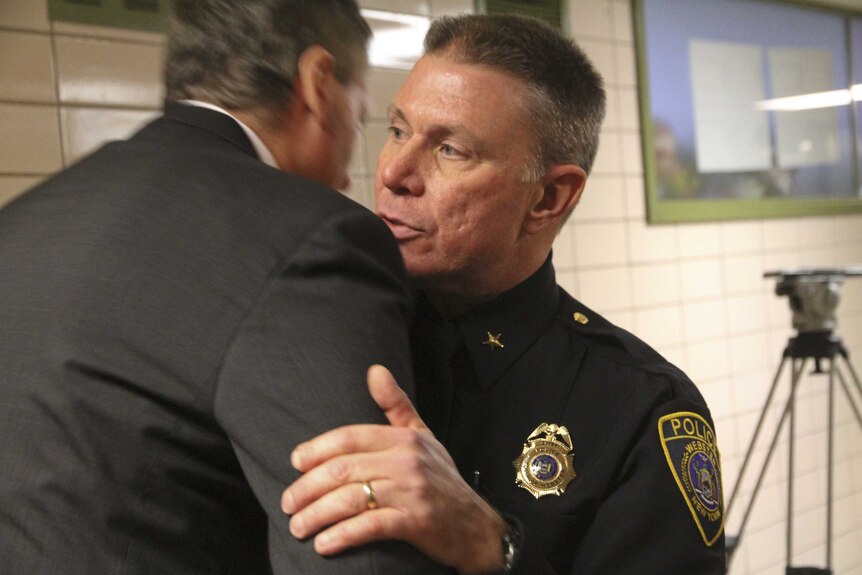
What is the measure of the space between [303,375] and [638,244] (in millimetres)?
2800

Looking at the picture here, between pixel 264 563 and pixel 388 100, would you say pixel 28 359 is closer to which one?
pixel 264 563

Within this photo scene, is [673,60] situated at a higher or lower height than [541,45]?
higher

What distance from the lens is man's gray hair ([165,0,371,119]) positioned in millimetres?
931

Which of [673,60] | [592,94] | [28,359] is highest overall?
[673,60]

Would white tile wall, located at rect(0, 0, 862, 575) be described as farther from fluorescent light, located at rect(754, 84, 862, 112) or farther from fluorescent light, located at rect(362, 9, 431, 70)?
fluorescent light, located at rect(754, 84, 862, 112)

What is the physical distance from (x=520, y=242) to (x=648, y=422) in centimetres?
33

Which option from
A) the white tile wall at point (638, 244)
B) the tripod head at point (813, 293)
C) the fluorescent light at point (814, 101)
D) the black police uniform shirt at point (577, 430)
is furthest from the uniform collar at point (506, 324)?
the fluorescent light at point (814, 101)

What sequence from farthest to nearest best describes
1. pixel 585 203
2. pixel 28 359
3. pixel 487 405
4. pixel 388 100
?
pixel 585 203 → pixel 388 100 → pixel 487 405 → pixel 28 359

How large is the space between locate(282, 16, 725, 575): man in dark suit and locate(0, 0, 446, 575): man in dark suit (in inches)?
16.4

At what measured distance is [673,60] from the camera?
11.6 ft

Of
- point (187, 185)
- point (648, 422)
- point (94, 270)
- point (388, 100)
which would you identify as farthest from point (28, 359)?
point (388, 100)

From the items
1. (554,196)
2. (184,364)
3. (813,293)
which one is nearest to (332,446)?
(184,364)

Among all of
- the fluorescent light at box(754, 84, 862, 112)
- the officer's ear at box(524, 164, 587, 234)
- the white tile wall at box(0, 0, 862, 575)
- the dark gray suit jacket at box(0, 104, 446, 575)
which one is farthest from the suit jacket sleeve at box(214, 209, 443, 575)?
the fluorescent light at box(754, 84, 862, 112)

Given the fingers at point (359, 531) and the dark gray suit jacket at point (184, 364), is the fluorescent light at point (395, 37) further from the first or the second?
the fingers at point (359, 531)
